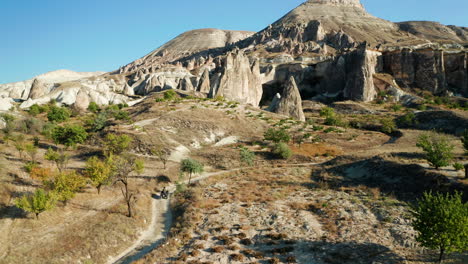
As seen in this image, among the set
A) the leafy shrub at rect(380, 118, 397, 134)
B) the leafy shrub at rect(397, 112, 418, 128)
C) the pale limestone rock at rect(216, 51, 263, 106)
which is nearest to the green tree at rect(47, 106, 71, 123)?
the pale limestone rock at rect(216, 51, 263, 106)

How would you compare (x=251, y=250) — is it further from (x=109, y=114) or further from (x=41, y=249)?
(x=109, y=114)

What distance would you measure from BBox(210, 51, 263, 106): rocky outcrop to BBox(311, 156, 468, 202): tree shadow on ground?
49596 millimetres

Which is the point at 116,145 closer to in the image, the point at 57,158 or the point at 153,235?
the point at 57,158

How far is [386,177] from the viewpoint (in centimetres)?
2986

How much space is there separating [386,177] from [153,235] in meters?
26.5

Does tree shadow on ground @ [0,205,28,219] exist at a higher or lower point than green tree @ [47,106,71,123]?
lower

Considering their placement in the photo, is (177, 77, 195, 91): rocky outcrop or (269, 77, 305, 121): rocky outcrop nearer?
(269, 77, 305, 121): rocky outcrop

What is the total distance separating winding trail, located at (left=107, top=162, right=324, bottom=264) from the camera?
749 inches

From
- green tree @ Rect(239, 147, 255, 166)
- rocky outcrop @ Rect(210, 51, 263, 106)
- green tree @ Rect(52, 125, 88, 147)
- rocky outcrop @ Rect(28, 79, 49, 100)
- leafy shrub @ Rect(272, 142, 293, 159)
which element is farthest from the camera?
rocky outcrop @ Rect(28, 79, 49, 100)

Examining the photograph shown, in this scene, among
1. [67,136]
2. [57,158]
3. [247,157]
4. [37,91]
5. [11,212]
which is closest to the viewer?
[11,212]

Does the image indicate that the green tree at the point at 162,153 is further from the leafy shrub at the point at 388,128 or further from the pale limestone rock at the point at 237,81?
the leafy shrub at the point at 388,128

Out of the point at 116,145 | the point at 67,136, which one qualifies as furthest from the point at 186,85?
the point at 116,145

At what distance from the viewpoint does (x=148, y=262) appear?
16828 millimetres

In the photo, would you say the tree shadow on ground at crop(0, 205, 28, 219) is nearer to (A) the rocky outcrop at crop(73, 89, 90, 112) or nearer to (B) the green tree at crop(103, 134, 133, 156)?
(B) the green tree at crop(103, 134, 133, 156)
